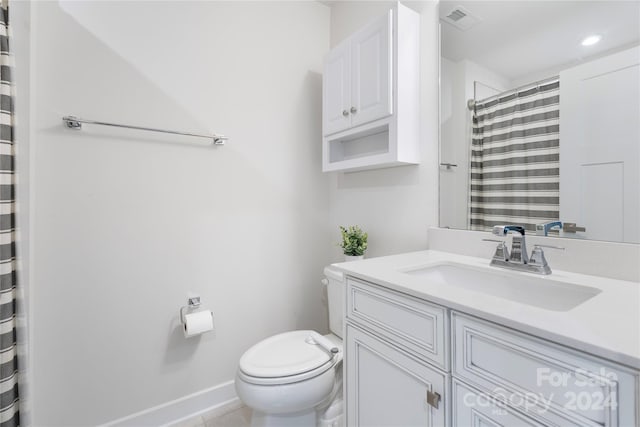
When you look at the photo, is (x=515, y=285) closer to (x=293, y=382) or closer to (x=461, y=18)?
(x=293, y=382)

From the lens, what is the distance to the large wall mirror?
0.86 metres

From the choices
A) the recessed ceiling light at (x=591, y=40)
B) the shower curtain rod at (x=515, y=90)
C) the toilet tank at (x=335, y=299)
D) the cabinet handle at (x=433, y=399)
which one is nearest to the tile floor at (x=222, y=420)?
the toilet tank at (x=335, y=299)

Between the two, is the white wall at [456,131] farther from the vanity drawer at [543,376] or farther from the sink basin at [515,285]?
the vanity drawer at [543,376]

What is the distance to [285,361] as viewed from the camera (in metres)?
1.24

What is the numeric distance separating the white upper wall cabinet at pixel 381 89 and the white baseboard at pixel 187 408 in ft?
4.64

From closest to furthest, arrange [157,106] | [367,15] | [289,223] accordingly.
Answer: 1. [157,106]
2. [367,15]
3. [289,223]

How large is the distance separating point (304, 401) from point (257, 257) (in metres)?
0.81

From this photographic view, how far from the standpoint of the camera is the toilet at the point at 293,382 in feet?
3.74

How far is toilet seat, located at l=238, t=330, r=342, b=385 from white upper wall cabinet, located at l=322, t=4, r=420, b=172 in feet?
3.06

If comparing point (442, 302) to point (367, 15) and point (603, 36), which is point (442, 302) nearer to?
point (603, 36)

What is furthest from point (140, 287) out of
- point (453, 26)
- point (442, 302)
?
point (453, 26)

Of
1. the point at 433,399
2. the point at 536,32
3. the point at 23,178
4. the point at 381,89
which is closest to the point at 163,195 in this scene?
the point at 23,178

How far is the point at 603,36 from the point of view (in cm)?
89

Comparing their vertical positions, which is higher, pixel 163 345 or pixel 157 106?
pixel 157 106
